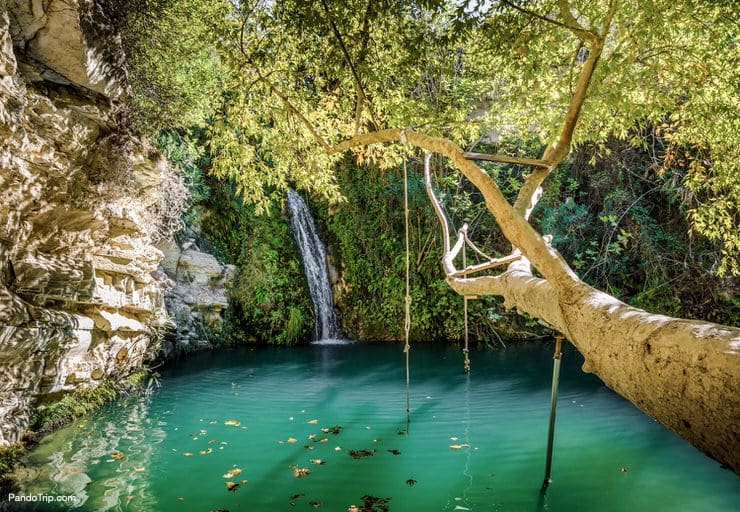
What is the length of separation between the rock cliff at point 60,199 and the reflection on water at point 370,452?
36.0 inches

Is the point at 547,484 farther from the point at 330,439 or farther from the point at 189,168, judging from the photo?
the point at 189,168

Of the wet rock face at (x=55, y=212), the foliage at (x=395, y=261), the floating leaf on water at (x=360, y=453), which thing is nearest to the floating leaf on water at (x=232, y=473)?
the floating leaf on water at (x=360, y=453)

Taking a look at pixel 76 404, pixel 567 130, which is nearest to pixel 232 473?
pixel 76 404

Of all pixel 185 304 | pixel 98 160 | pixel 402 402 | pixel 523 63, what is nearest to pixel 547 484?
pixel 402 402

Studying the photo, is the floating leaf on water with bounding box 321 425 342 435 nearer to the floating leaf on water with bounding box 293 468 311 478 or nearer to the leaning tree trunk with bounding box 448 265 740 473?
the floating leaf on water with bounding box 293 468 311 478

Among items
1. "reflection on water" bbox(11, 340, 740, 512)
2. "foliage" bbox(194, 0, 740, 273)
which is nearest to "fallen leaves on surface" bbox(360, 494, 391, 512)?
"reflection on water" bbox(11, 340, 740, 512)

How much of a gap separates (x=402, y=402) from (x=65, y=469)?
4.15m

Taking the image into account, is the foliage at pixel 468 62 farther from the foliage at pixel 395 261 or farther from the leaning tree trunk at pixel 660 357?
the foliage at pixel 395 261

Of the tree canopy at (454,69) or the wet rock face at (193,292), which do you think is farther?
the wet rock face at (193,292)

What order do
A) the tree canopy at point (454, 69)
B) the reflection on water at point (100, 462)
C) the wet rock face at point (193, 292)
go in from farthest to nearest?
the wet rock face at point (193, 292)
the tree canopy at point (454, 69)
the reflection on water at point (100, 462)

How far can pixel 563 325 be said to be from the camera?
207cm

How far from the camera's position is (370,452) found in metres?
4.52

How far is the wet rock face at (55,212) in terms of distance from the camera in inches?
156

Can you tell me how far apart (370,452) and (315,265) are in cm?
788
